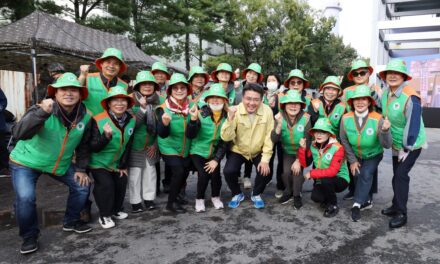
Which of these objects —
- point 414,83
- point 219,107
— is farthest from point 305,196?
point 414,83

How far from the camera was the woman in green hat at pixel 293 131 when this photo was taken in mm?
4098

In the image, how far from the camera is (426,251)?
119 inches

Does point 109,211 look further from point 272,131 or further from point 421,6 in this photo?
point 421,6

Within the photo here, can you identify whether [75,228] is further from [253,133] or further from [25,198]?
[253,133]

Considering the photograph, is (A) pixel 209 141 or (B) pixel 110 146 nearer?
(B) pixel 110 146

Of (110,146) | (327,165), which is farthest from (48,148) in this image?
(327,165)

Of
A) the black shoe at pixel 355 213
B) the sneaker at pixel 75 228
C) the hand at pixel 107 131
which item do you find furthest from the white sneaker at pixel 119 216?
the black shoe at pixel 355 213

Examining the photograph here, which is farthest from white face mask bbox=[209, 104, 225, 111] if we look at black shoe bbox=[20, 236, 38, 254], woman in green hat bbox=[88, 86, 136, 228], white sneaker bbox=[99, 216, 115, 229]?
black shoe bbox=[20, 236, 38, 254]

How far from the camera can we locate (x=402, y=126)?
360 centimetres

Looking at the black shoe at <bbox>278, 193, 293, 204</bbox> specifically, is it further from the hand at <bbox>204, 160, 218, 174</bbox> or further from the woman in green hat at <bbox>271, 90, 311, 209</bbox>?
the hand at <bbox>204, 160, 218, 174</bbox>

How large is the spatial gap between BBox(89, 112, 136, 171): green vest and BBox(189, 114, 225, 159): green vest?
0.86 metres

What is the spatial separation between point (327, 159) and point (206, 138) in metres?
1.51

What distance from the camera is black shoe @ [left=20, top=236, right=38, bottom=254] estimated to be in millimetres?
2927

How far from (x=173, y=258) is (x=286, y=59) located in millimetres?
26303
